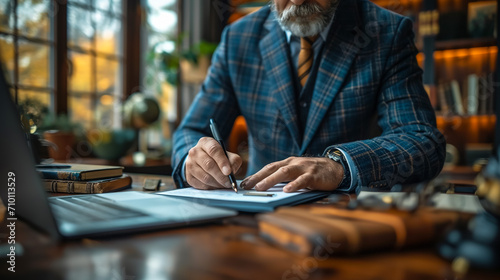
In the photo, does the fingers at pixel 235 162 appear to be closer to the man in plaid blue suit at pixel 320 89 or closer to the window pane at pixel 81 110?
the man in plaid blue suit at pixel 320 89

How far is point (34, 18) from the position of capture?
250 cm

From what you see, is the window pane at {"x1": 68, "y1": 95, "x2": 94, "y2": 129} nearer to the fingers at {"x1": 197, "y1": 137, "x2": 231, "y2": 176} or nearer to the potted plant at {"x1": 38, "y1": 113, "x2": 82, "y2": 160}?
the potted plant at {"x1": 38, "y1": 113, "x2": 82, "y2": 160}

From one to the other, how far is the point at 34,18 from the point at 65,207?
2.30m

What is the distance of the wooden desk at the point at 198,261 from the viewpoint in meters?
0.37

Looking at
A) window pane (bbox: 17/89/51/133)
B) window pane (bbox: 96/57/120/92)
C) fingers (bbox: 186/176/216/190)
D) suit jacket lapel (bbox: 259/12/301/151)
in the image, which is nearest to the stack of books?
fingers (bbox: 186/176/216/190)

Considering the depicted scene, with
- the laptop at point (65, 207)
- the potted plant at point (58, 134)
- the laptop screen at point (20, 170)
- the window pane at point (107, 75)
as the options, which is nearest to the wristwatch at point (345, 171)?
the laptop at point (65, 207)

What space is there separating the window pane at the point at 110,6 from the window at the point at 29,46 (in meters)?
0.50

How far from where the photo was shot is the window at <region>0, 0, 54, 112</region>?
2.32 metres

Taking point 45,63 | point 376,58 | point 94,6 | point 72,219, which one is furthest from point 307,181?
point 94,6

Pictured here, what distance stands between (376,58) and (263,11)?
500 millimetres

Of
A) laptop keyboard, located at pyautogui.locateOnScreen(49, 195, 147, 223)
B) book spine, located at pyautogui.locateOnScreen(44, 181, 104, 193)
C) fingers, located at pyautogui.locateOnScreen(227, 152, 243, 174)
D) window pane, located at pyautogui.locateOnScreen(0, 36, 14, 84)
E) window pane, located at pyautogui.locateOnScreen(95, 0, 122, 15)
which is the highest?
window pane, located at pyautogui.locateOnScreen(95, 0, 122, 15)

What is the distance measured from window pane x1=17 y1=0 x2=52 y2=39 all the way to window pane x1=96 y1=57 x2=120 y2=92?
1.69ft

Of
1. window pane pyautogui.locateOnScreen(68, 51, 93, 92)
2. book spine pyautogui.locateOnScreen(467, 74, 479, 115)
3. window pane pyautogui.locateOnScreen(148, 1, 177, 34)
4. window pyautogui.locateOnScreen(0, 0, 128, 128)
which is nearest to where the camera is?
window pyautogui.locateOnScreen(0, 0, 128, 128)

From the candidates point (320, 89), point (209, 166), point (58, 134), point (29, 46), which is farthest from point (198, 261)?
point (29, 46)
